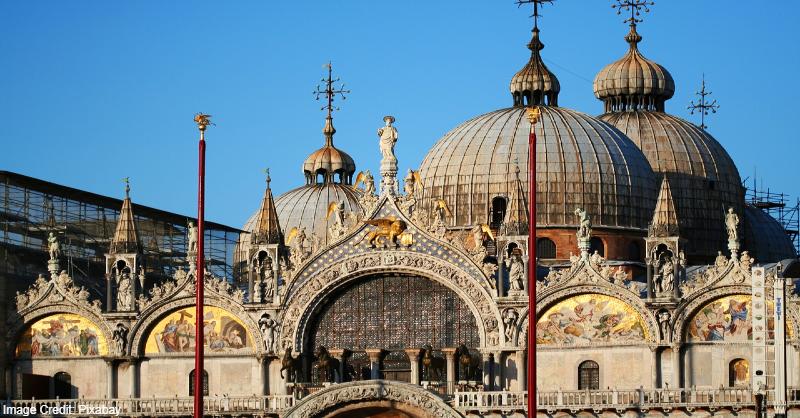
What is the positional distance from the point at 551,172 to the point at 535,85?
627 cm

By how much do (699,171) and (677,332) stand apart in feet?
74.1

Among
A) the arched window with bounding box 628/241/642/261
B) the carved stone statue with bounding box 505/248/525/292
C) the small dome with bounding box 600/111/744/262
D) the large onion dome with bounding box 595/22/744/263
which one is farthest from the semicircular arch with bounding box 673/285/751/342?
the small dome with bounding box 600/111/744/262

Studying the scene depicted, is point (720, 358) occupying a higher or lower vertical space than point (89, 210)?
lower

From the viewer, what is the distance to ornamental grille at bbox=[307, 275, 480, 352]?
94.2 m

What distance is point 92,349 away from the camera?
9675 centimetres

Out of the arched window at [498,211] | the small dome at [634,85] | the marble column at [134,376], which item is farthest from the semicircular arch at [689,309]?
the small dome at [634,85]

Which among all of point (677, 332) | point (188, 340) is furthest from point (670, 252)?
point (188, 340)

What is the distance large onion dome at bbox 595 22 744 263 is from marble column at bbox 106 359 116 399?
26436 mm

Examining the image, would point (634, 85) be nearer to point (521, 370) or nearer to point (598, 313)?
point (598, 313)

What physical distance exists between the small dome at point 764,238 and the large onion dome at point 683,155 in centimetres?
218

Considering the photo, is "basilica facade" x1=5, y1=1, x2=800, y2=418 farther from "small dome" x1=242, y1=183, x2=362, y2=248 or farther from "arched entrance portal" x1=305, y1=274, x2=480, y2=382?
"small dome" x1=242, y1=183, x2=362, y2=248

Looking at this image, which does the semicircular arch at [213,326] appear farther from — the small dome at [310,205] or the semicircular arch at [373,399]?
the small dome at [310,205]

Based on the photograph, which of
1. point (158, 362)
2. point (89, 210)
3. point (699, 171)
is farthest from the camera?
point (699, 171)

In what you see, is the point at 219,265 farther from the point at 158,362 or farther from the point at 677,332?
the point at 677,332
